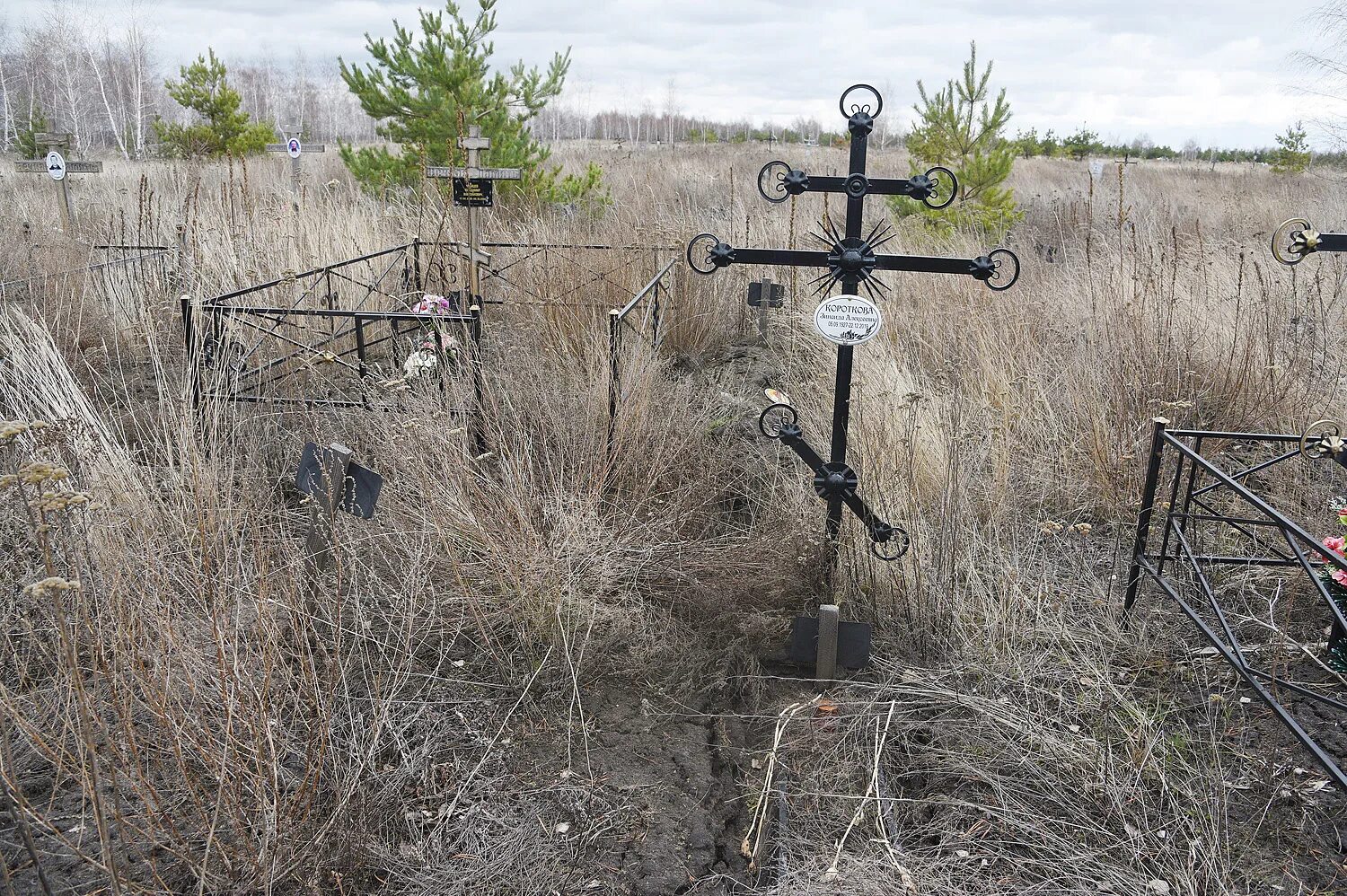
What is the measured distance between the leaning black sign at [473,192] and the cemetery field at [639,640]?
862mm

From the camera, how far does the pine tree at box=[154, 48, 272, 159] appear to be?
15586 millimetres

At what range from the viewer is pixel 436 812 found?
8.03ft

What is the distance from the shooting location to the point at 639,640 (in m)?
3.17

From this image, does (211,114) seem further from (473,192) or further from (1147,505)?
(1147,505)

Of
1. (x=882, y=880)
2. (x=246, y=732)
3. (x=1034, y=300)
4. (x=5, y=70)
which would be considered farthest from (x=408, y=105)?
(x=5, y=70)

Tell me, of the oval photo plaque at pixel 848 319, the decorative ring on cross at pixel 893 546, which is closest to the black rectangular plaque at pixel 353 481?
the oval photo plaque at pixel 848 319

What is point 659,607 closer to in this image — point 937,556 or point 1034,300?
point 937,556

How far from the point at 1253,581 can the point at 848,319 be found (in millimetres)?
1928

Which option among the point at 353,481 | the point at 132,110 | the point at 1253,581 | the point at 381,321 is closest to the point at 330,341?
the point at 381,321

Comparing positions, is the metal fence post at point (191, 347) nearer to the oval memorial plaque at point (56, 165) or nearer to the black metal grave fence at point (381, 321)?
the black metal grave fence at point (381, 321)

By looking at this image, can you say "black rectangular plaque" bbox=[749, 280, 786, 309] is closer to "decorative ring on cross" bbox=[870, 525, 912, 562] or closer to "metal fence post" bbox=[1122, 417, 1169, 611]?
"decorative ring on cross" bbox=[870, 525, 912, 562]

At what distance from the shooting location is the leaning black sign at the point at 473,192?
5.26 metres

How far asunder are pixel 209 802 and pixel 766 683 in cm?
171

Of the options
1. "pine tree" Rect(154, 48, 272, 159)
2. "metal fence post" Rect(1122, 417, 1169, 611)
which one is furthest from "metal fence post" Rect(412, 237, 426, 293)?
"pine tree" Rect(154, 48, 272, 159)
